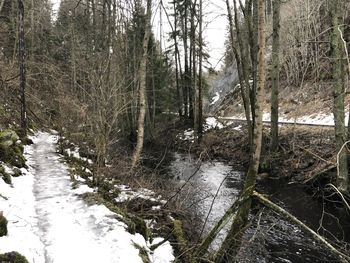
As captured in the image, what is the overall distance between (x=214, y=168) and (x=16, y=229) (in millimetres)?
11189

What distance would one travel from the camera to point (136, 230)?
632 cm

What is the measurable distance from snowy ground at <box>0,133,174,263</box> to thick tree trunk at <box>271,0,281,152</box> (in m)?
8.91

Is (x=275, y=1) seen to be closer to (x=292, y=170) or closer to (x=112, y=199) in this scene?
(x=292, y=170)

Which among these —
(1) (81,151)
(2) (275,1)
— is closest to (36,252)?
(1) (81,151)

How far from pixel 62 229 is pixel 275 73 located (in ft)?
36.0

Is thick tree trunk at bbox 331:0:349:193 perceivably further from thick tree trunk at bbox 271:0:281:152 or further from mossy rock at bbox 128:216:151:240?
mossy rock at bbox 128:216:151:240

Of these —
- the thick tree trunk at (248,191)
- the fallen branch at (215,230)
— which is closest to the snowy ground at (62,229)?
the fallen branch at (215,230)

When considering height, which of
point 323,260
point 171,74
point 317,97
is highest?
point 171,74

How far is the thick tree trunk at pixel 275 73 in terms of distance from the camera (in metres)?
13.6

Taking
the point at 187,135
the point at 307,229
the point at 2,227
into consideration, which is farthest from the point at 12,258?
the point at 187,135

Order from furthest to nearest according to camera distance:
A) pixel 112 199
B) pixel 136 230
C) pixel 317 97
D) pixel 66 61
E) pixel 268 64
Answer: pixel 66 61 → pixel 268 64 → pixel 317 97 → pixel 112 199 → pixel 136 230

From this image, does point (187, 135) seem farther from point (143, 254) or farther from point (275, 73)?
point (143, 254)

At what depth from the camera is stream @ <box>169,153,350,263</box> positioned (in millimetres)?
6898

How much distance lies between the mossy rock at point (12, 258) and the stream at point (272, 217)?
104 inches
